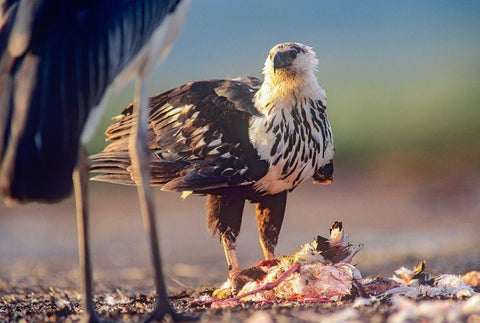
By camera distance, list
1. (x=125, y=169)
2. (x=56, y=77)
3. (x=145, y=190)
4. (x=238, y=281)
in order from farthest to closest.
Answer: (x=125, y=169) → (x=238, y=281) → (x=145, y=190) → (x=56, y=77)

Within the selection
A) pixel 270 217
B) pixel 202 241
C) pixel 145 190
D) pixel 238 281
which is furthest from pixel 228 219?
pixel 202 241

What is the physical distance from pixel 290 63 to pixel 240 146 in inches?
32.8

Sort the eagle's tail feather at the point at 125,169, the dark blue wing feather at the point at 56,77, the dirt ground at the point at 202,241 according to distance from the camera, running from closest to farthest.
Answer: the dark blue wing feather at the point at 56,77 → the dirt ground at the point at 202,241 → the eagle's tail feather at the point at 125,169

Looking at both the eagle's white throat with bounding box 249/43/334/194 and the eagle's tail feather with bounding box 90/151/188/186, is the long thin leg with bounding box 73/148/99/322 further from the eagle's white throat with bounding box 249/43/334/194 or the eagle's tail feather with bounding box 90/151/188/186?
the eagle's white throat with bounding box 249/43/334/194

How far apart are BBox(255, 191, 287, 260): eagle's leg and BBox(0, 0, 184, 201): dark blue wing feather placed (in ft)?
7.31

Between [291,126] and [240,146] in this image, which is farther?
[291,126]

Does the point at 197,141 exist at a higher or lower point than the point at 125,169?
higher

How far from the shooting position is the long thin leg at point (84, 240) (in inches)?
193

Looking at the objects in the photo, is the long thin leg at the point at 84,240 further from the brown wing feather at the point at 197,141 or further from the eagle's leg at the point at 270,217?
the eagle's leg at the point at 270,217

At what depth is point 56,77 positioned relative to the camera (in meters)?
4.47

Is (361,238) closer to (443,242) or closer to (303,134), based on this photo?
(443,242)

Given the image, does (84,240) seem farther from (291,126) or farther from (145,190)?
(291,126)

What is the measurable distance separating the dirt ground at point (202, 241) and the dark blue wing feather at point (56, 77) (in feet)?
4.22

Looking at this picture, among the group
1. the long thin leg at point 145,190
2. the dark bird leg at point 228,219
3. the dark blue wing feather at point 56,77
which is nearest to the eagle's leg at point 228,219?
the dark bird leg at point 228,219
